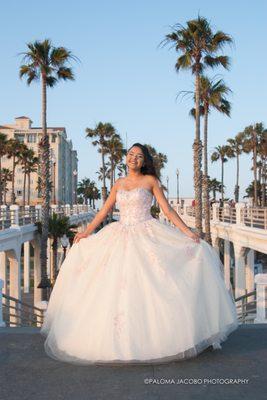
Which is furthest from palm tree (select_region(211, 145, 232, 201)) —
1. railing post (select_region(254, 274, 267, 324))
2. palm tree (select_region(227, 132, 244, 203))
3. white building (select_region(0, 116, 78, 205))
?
railing post (select_region(254, 274, 267, 324))

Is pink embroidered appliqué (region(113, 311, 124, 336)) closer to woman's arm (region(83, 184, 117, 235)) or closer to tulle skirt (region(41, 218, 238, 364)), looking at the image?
tulle skirt (region(41, 218, 238, 364))

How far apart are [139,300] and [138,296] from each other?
0.04 meters

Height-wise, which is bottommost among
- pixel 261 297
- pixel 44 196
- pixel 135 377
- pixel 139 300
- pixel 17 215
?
pixel 135 377

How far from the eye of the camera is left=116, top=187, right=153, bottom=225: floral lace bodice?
17.4ft

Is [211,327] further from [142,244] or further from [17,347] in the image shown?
[17,347]

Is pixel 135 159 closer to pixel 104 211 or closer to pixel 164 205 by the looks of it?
pixel 164 205

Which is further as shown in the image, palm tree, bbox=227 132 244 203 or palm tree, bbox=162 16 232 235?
palm tree, bbox=227 132 244 203

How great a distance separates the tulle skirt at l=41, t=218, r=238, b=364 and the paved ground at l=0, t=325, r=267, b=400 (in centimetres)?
14

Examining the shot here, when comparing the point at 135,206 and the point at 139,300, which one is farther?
the point at 135,206

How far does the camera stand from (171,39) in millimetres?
27766

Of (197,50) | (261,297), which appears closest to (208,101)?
(197,50)

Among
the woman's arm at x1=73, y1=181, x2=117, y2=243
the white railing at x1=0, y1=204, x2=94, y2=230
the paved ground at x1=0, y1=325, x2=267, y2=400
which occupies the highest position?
the woman's arm at x1=73, y1=181, x2=117, y2=243

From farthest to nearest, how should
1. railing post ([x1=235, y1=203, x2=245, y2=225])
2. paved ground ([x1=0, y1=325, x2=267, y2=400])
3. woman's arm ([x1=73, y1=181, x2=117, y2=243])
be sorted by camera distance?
railing post ([x1=235, y1=203, x2=245, y2=225])
woman's arm ([x1=73, y1=181, x2=117, y2=243])
paved ground ([x1=0, y1=325, x2=267, y2=400])

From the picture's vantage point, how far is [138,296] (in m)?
4.63
